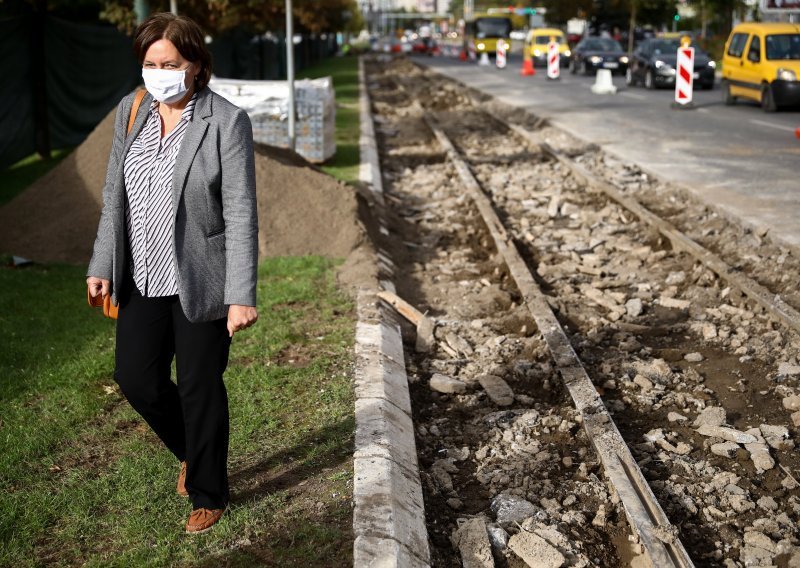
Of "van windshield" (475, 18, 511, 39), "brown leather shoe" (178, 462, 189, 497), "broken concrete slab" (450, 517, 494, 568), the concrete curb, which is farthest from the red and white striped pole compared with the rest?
"van windshield" (475, 18, 511, 39)

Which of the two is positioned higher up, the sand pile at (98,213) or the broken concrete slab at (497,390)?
the sand pile at (98,213)

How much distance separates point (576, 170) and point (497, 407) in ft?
30.2

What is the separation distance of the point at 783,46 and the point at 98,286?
→ 870 inches

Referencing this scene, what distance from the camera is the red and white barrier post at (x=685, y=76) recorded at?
23.1 m

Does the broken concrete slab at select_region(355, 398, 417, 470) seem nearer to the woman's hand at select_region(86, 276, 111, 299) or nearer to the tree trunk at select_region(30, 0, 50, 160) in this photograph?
the woman's hand at select_region(86, 276, 111, 299)

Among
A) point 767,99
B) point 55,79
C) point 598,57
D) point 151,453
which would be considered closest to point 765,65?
point 767,99

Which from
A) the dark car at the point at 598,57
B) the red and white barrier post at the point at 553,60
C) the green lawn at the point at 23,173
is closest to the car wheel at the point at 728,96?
the red and white barrier post at the point at 553,60

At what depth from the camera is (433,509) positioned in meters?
4.77

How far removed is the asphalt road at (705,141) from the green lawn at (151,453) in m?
5.40

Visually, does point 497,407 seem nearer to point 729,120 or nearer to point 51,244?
point 51,244

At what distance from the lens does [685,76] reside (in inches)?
931

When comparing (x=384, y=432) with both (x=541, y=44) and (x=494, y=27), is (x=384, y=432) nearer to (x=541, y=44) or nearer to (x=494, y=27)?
(x=541, y=44)

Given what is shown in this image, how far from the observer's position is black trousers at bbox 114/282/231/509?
3.88m

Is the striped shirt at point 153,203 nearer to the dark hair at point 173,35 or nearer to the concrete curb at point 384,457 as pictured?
the dark hair at point 173,35
